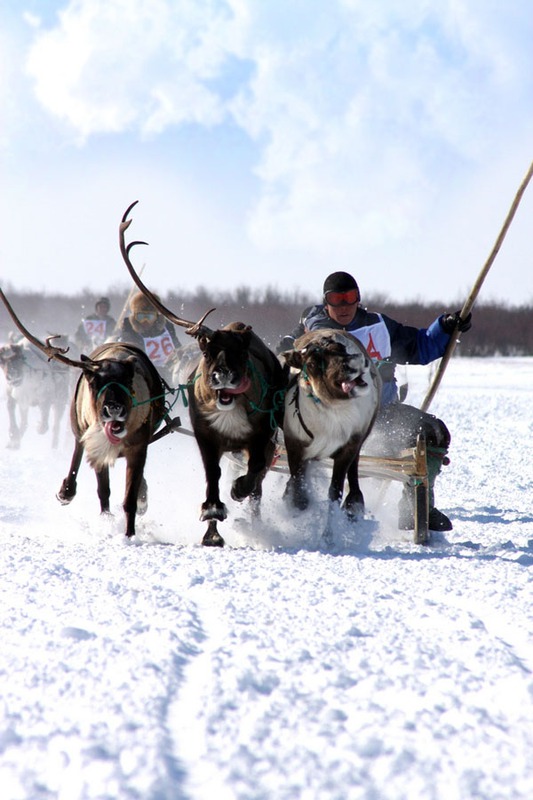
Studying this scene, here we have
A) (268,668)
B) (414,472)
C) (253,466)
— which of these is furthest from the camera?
(414,472)

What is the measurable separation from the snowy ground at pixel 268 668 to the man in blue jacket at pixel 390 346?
2.65ft

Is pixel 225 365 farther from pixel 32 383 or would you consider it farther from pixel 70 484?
pixel 32 383

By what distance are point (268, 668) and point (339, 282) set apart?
3.78m

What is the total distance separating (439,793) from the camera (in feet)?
6.36

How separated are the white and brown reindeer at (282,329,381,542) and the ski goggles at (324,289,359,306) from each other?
2.75 feet

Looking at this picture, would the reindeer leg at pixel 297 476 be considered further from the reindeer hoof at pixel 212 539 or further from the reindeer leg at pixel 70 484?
the reindeer leg at pixel 70 484

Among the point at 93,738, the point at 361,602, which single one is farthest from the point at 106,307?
the point at 93,738

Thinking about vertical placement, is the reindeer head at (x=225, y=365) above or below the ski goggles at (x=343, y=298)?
below

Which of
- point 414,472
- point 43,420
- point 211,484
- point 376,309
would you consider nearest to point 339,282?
point 414,472

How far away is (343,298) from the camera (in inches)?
239

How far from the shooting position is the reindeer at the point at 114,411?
196 inches

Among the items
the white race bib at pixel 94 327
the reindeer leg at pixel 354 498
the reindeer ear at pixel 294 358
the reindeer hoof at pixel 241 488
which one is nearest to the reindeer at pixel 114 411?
the reindeer hoof at pixel 241 488

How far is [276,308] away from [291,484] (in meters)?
37.8

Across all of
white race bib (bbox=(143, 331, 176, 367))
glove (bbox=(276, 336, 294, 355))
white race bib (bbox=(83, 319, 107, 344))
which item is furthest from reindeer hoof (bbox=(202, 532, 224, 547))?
white race bib (bbox=(83, 319, 107, 344))
